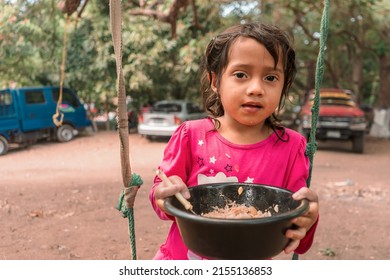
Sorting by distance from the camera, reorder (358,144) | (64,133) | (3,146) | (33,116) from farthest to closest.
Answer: (358,144), (64,133), (33,116), (3,146)

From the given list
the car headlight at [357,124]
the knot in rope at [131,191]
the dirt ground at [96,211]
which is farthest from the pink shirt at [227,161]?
the car headlight at [357,124]

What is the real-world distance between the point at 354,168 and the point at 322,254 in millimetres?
3815

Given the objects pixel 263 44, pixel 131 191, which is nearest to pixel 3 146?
pixel 131 191

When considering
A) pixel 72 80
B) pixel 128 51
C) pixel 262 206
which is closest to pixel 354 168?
pixel 128 51

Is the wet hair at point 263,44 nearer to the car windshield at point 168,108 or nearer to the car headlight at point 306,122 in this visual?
the car headlight at point 306,122

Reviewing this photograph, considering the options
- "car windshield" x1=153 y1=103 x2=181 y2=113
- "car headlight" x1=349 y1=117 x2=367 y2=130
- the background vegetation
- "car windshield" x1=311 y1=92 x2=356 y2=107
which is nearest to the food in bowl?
the background vegetation

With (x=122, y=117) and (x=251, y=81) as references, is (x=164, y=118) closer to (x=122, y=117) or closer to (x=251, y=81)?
(x=122, y=117)

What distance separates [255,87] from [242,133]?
0.19m

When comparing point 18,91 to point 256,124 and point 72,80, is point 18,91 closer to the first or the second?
point 256,124

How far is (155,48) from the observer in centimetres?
849

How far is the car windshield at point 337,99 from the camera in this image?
A: 808 cm

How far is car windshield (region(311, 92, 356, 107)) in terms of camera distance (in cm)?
808

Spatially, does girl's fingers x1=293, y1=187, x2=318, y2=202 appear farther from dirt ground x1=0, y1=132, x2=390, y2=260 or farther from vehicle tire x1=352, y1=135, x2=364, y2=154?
vehicle tire x1=352, y1=135, x2=364, y2=154

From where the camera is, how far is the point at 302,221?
1.00 metres
